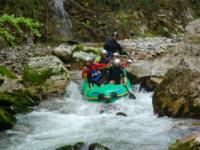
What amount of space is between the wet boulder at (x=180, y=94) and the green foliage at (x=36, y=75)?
4279mm

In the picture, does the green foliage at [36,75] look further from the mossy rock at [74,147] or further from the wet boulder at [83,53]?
the mossy rock at [74,147]

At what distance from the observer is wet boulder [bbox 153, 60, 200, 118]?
27.3 feet

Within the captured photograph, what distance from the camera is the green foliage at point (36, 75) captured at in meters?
11.9

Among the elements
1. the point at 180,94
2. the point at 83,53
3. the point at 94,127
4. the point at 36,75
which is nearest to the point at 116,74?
the point at 36,75

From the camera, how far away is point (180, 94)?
848 centimetres

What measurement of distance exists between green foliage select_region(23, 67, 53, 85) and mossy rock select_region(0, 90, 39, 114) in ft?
3.59

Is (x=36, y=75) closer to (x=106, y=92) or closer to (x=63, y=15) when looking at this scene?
(x=106, y=92)

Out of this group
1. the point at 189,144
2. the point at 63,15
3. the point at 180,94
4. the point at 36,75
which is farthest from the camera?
the point at 63,15

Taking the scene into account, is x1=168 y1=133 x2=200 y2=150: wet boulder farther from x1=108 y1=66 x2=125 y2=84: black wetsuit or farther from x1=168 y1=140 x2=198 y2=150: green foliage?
x1=108 y1=66 x2=125 y2=84: black wetsuit

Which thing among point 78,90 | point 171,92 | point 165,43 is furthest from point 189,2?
point 171,92

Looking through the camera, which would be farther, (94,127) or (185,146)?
(94,127)

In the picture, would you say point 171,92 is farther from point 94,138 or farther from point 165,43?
point 165,43

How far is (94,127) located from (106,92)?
2085 mm

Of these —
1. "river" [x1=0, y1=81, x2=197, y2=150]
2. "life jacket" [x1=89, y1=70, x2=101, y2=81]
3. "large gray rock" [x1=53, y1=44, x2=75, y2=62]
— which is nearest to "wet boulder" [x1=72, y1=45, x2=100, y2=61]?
"large gray rock" [x1=53, y1=44, x2=75, y2=62]
